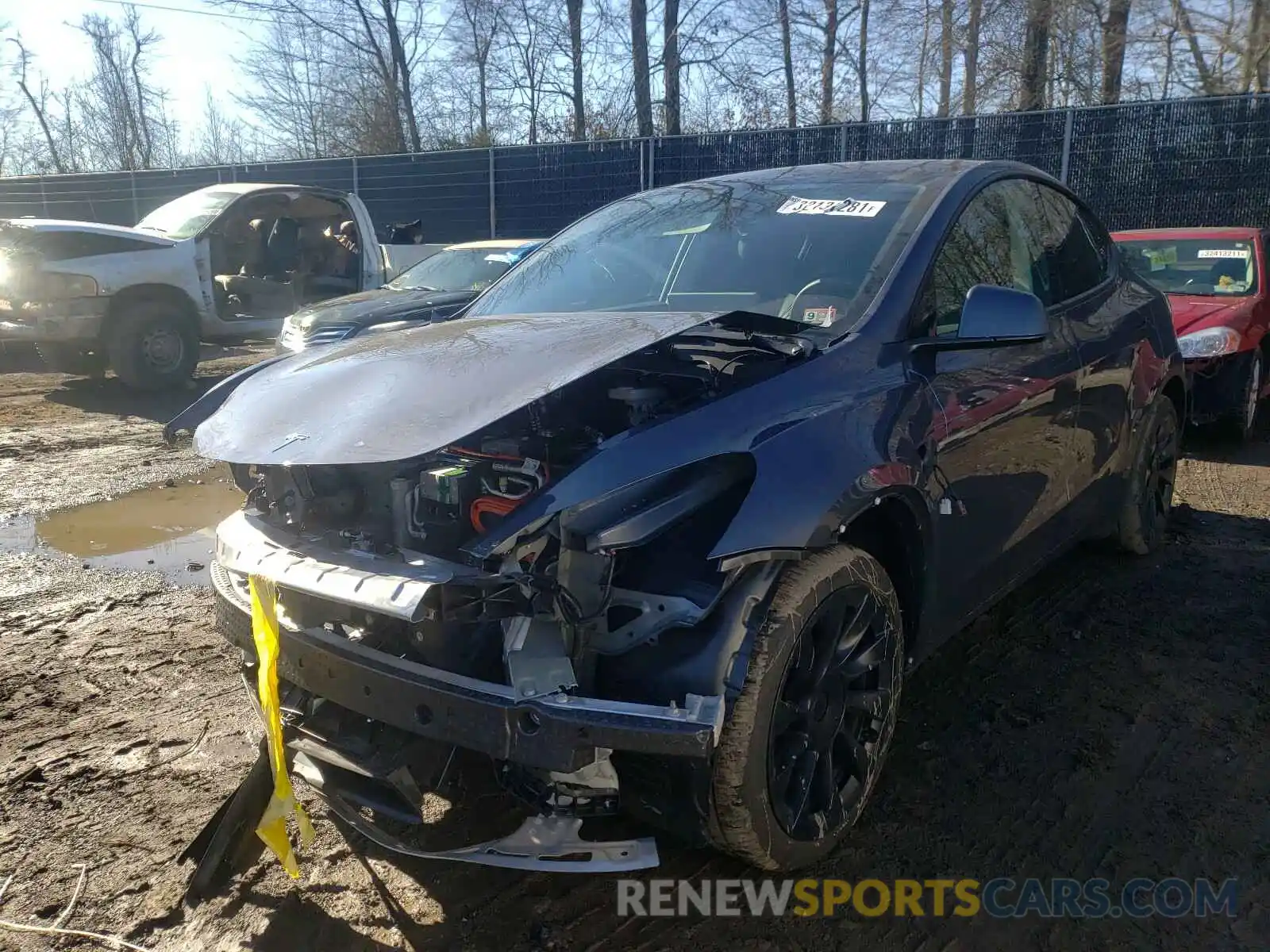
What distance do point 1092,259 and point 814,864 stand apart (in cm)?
305

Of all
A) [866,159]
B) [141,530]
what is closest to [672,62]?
[866,159]

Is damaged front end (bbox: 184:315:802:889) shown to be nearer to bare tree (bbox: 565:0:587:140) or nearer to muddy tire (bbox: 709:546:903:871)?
muddy tire (bbox: 709:546:903:871)

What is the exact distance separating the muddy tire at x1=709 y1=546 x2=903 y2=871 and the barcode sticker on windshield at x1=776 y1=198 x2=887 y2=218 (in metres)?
1.35

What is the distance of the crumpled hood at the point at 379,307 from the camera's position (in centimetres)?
773

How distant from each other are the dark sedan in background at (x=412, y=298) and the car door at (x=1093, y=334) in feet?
11.7

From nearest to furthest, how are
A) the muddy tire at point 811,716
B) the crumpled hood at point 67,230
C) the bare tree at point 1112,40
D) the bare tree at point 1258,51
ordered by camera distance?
1. the muddy tire at point 811,716
2. the crumpled hood at point 67,230
3. the bare tree at point 1258,51
4. the bare tree at point 1112,40

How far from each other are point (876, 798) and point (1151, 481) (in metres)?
2.82

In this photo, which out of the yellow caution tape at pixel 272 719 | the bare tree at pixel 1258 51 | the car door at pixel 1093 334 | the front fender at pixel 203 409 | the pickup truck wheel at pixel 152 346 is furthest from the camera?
the bare tree at pixel 1258 51

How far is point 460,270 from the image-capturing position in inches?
383

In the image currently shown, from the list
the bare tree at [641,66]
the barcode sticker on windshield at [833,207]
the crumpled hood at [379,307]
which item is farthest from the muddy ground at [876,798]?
the bare tree at [641,66]

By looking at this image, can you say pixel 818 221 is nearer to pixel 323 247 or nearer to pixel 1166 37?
pixel 323 247

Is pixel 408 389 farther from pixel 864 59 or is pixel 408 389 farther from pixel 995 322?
pixel 864 59

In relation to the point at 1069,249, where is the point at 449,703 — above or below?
below

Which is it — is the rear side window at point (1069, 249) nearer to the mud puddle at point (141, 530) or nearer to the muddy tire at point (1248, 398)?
the muddy tire at point (1248, 398)
